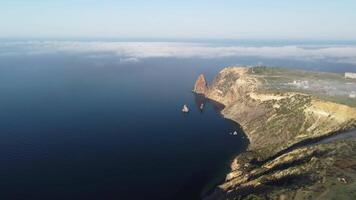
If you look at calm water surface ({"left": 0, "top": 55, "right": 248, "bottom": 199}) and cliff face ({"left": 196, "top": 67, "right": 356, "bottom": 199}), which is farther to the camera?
calm water surface ({"left": 0, "top": 55, "right": 248, "bottom": 199})

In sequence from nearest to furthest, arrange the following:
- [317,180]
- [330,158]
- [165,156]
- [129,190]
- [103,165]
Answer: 1. [317,180]
2. [330,158]
3. [129,190]
4. [103,165]
5. [165,156]

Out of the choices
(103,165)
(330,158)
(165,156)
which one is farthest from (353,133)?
(103,165)

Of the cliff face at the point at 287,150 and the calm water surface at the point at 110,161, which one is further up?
the cliff face at the point at 287,150

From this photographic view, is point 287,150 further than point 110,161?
No

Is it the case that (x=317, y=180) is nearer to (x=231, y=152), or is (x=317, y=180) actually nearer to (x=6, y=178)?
(x=231, y=152)

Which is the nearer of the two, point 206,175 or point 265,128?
point 206,175

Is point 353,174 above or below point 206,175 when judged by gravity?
above

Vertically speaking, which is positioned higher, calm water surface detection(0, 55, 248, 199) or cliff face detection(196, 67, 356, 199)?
cliff face detection(196, 67, 356, 199)

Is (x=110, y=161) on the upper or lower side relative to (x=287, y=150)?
lower

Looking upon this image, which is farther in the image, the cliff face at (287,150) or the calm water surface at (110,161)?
the calm water surface at (110,161)

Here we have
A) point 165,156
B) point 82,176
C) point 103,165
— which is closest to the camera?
point 82,176
